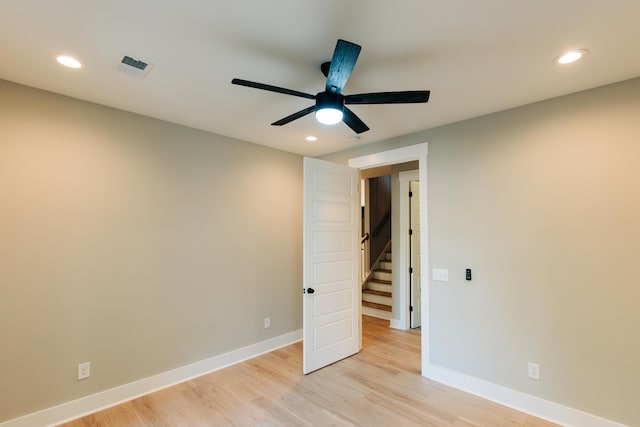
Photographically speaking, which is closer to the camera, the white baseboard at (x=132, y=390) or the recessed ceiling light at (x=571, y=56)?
the recessed ceiling light at (x=571, y=56)

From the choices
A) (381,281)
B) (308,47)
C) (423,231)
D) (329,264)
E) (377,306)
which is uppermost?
(308,47)

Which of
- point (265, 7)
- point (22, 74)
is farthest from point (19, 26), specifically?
point (265, 7)

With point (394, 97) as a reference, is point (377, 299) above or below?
below

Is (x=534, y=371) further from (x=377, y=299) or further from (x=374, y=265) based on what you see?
(x=374, y=265)

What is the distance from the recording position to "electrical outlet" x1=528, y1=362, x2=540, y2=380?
99.7 inches

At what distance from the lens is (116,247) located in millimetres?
2740

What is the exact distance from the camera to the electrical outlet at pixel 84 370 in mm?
2518

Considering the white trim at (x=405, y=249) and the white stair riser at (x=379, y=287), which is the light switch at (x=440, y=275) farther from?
the white stair riser at (x=379, y=287)

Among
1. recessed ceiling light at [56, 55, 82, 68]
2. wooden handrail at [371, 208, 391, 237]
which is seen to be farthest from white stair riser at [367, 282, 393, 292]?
recessed ceiling light at [56, 55, 82, 68]

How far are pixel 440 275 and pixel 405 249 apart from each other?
1693 millimetres

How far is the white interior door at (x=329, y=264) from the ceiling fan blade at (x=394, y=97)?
5.09 feet

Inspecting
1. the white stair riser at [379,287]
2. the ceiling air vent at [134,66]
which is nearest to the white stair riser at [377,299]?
the white stair riser at [379,287]

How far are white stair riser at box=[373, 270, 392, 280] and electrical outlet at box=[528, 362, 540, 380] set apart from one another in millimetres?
3595

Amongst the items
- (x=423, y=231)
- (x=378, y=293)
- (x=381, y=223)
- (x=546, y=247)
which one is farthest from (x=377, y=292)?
(x=546, y=247)
